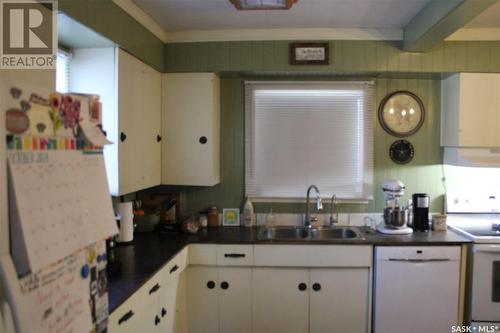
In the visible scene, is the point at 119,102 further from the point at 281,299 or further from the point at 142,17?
the point at 281,299

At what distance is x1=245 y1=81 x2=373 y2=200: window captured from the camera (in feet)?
10.0

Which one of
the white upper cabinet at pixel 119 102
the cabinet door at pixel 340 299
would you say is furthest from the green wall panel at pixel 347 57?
the cabinet door at pixel 340 299

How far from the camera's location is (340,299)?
2.59 m

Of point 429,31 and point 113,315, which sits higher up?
point 429,31

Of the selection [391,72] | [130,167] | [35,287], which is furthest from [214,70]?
[35,287]

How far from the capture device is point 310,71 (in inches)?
112

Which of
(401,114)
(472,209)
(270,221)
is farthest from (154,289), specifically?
(472,209)

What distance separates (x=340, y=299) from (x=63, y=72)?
2.40 meters

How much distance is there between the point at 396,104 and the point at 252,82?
1259 millimetres

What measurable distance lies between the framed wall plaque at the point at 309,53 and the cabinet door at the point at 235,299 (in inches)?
65.8

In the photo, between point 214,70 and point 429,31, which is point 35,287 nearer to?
point 214,70

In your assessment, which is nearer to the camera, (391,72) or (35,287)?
(35,287)

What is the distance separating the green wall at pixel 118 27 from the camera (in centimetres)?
168

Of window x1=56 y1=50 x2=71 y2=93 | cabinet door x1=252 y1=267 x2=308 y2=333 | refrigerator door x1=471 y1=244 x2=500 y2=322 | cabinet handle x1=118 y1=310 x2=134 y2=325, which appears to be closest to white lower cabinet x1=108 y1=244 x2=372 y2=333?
cabinet door x1=252 y1=267 x2=308 y2=333
